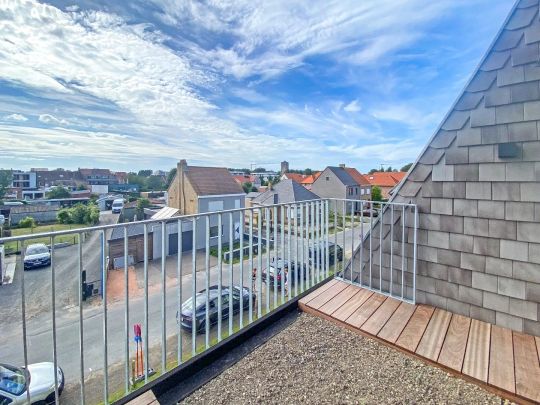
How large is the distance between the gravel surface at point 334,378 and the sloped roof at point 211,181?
628 inches

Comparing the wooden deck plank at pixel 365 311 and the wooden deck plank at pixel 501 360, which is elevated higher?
the wooden deck plank at pixel 365 311

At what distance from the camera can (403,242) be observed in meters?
2.43

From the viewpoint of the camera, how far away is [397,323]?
6.66 feet

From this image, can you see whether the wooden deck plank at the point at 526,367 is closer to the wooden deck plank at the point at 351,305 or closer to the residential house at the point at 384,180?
the wooden deck plank at the point at 351,305

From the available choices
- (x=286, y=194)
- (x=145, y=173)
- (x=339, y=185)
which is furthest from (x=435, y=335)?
(x=145, y=173)

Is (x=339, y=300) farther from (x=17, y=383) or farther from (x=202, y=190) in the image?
(x=202, y=190)

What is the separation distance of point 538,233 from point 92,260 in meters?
2.96

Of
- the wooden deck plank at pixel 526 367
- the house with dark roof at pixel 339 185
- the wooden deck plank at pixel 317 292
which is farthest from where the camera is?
the house with dark roof at pixel 339 185

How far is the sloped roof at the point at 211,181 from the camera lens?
1736 centimetres

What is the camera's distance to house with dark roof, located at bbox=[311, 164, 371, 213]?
2558cm

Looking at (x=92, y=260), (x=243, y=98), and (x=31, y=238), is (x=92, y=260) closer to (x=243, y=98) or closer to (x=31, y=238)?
(x=31, y=238)

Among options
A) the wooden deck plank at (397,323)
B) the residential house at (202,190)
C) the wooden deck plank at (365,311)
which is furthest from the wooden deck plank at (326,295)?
the residential house at (202,190)

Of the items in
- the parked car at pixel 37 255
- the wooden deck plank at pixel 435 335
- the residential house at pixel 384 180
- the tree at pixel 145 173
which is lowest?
the wooden deck plank at pixel 435 335

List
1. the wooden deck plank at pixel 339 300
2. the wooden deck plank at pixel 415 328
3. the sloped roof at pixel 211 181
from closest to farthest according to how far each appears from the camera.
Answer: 1. the wooden deck plank at pixel 415 328
2. the wooden deck plank at pixel 339 300
3. the sloped roof at pixel 211 181
